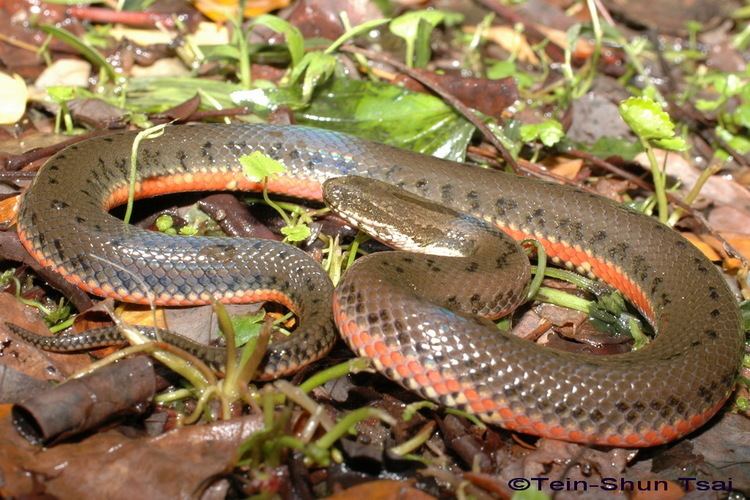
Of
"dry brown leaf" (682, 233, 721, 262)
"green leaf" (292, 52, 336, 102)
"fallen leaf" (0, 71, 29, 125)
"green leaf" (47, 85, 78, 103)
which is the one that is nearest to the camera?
"green leaf" (47, 85, 78, 103)

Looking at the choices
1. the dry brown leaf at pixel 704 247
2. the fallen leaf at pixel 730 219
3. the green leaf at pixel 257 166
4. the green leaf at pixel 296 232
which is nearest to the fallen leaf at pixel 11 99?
the green leaf at pixel 257 166

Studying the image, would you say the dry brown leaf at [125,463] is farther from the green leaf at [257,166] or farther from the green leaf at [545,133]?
the green leaf at [545,133]

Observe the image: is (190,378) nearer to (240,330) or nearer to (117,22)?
(240,330)

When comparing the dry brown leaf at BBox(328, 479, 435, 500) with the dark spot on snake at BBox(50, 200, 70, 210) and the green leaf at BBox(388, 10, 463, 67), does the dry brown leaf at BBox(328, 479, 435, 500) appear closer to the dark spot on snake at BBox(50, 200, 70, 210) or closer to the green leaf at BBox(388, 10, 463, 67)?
the dark spot on snake at BBox(50, 200, 70, 210)

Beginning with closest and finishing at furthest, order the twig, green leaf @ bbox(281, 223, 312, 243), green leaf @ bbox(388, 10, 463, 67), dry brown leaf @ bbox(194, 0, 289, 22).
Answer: green leaf @ bbox(281, 223, 312, 243), the twig, green leaf @ bbox(388, 10, 463, 67), dry brown leaf @ bbox(194, 0, 289, 22)

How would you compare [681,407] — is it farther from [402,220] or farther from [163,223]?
[163,223]

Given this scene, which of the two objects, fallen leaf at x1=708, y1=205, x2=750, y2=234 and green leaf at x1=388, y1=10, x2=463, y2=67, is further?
green leaf at x1=388, y1=10, x2=463, y2=67

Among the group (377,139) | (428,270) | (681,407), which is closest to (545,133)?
(377,139)

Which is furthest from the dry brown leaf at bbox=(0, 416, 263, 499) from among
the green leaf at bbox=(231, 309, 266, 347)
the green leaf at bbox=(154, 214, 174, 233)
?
the green leaf at bbox=(154, 214, 174, 233)
